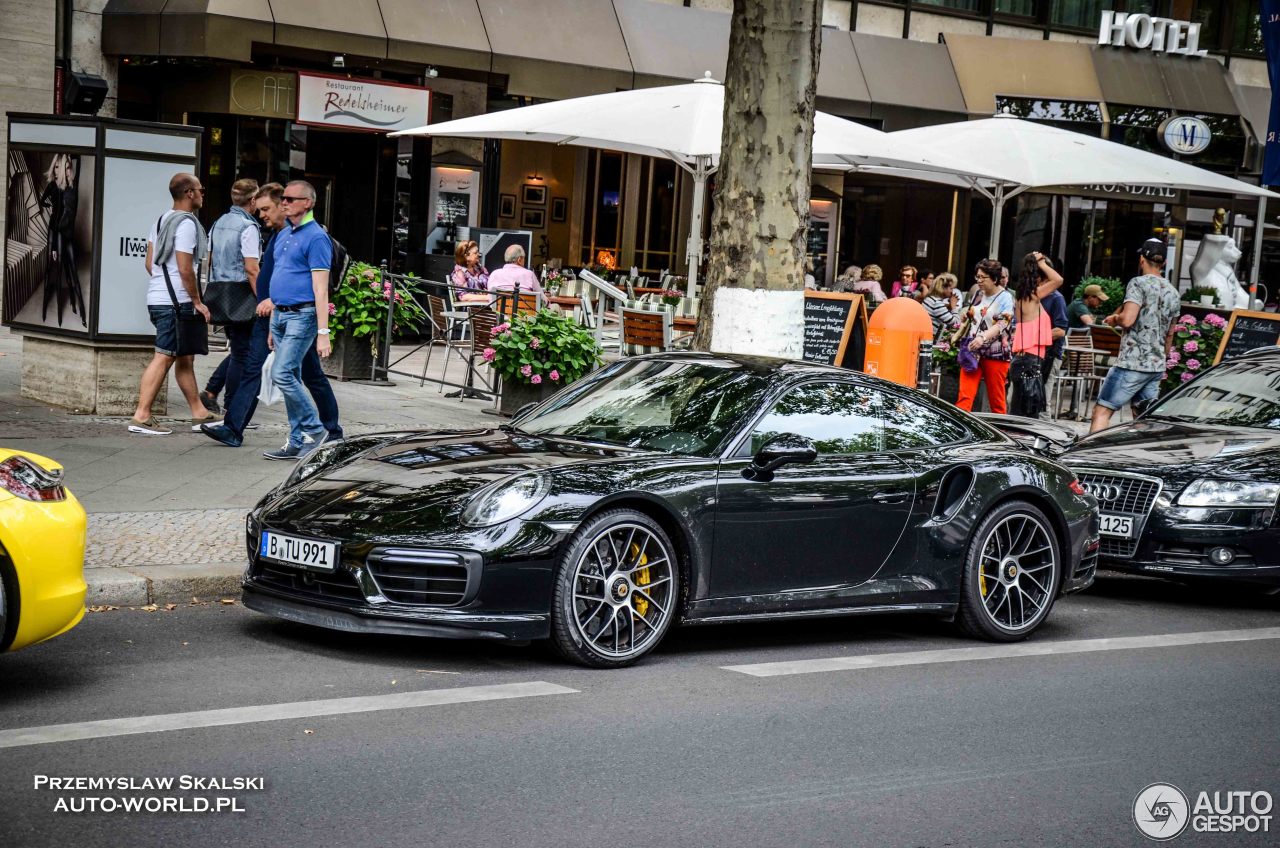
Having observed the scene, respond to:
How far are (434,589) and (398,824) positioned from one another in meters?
1.81

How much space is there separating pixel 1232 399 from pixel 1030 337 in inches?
172

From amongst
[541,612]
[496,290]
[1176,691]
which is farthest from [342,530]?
[496,290]

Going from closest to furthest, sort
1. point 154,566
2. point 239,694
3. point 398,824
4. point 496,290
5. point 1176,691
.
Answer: point 398,824, point 239,694, point 1176,691, point 154,566, point 496,290

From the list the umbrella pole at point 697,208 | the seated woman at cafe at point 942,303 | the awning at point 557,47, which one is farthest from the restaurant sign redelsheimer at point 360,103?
the seated woman at cafe at point 942,303

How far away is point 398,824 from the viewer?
4527 mm

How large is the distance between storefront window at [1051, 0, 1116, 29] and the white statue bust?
27.6ft

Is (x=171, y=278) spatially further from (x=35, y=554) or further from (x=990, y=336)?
(x=990, y=336)

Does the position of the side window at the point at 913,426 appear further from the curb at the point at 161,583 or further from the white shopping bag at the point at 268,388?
the white shopping bag at the point at 268,388

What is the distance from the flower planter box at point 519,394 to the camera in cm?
1402

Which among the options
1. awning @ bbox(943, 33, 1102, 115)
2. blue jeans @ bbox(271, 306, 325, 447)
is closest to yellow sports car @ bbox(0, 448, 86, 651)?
blue jeans @ bbox(271, 306, 325, 447)

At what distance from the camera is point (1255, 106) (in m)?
29.7

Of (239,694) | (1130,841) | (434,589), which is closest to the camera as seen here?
(1130,841)

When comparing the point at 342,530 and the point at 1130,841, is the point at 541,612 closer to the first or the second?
the point at 342,530

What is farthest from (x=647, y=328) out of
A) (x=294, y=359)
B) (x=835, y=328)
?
(x=294, y=359)
